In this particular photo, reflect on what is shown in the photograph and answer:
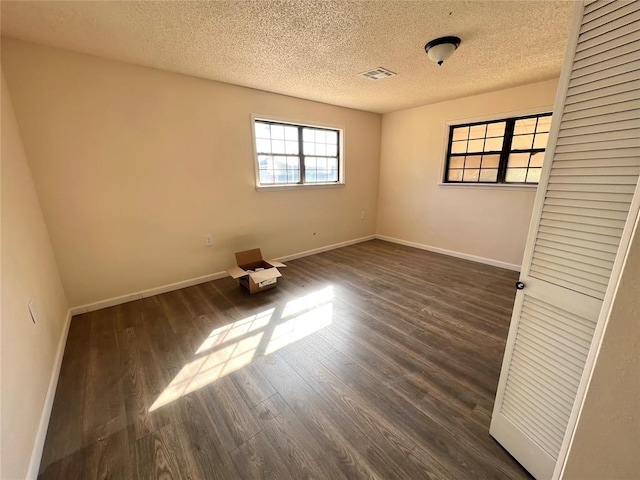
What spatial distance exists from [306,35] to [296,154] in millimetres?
2012

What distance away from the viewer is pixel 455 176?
422 centimetres

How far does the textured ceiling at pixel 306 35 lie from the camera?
171cm

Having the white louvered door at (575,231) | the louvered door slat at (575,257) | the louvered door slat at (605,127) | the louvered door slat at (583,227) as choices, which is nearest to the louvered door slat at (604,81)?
the white louvered door at (575,231)

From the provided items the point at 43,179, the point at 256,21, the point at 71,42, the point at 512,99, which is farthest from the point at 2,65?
the point at 512,99

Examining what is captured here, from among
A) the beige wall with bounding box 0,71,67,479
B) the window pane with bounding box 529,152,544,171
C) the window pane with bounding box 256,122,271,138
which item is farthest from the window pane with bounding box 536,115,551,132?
the beige wall with bounding box 0,71,67,479

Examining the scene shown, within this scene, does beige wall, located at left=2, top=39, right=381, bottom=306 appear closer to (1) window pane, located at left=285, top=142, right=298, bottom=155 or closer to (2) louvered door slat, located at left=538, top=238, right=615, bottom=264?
(1) window pane, located at left=285, top=142, right=298, bottom=155

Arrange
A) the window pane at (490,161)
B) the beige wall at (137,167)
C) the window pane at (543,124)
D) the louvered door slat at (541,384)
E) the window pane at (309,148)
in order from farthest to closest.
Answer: the window pane at (309,148), the window pane at (490,161), the window pane at (543,124), the beige wall at (137,167), the louvered door slat at (541,384)

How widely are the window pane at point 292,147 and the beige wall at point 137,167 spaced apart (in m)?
0.39

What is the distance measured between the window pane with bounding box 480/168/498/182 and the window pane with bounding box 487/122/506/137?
1.59 ft

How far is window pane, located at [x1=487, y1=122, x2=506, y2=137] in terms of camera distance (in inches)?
143

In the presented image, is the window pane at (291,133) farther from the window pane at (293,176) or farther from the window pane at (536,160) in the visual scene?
the window pane at (536,160)

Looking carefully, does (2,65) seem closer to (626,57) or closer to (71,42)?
(71,42)

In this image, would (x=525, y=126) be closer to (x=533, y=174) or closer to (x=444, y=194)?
(x=533, y=174)

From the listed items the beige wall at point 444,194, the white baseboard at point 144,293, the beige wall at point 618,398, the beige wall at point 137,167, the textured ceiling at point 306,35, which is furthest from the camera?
the beige wall at point 444,194
